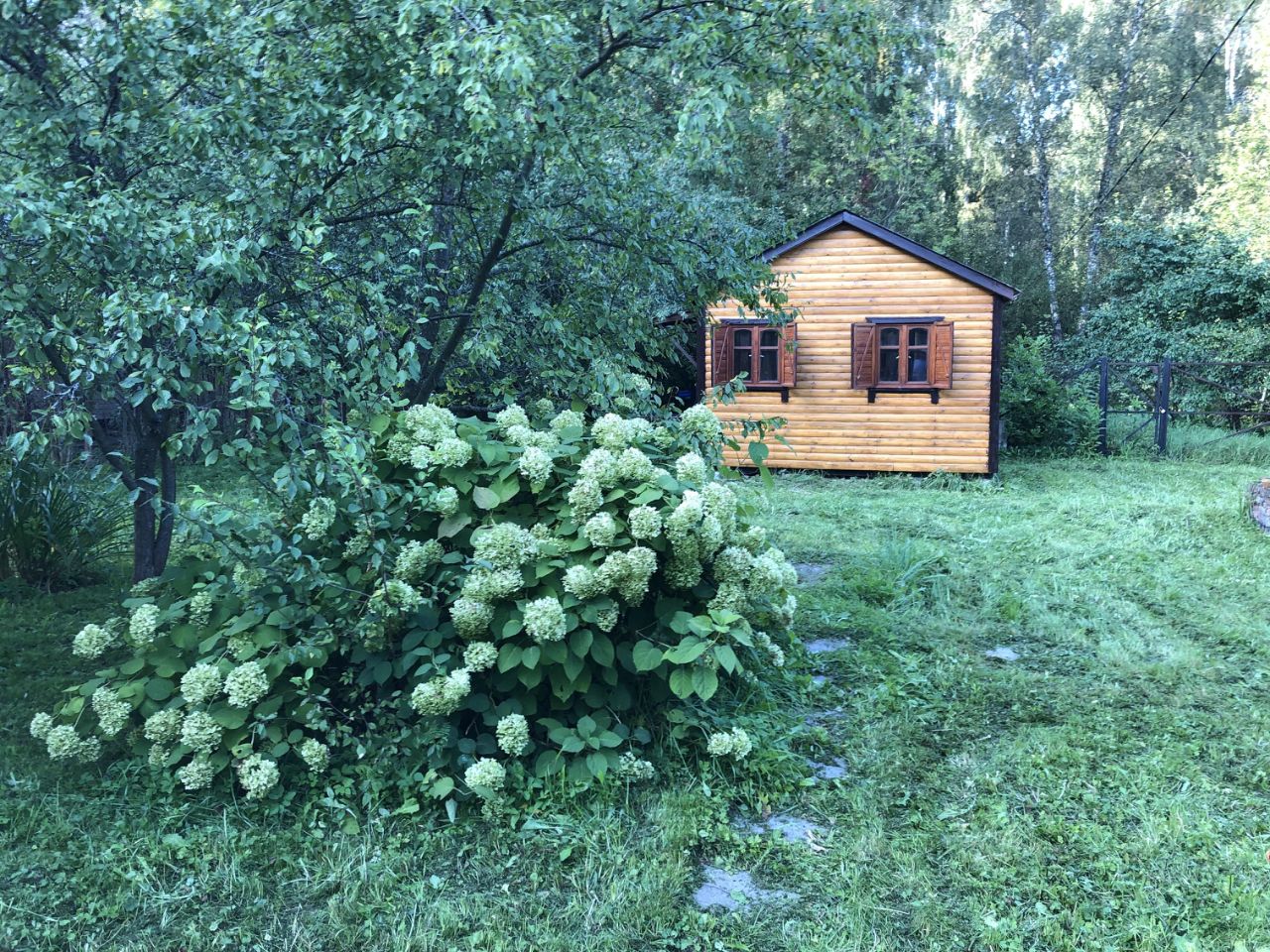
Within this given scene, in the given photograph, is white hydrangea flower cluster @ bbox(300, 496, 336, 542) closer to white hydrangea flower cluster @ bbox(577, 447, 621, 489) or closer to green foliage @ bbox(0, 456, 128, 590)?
white hydrangea flower cluster @ bbox(577, 447, 621, 489)

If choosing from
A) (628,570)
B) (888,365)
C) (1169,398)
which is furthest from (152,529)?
(1169,398)

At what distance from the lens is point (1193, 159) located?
78.2 feet

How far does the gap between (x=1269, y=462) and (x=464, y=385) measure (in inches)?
503

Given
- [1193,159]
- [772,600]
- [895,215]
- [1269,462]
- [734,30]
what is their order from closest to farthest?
[772,600] → [734,30] → [1269,462] → [895,215] → [1193,159]

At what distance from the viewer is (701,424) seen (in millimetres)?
3682

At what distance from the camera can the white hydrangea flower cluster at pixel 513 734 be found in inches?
111

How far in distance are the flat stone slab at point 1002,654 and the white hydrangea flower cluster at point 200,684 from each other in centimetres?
363

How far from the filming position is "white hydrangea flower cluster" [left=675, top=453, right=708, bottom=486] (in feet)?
10.7

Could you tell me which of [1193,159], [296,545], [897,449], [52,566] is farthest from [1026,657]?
[1193,159]

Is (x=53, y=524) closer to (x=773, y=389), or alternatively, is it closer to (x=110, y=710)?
(x=110, y=710)

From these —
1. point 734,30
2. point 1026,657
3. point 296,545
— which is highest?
point 734,30

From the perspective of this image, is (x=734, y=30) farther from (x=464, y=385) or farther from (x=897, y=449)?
(x=897, y=449)

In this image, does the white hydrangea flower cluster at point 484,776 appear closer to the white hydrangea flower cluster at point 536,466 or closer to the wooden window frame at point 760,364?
the white hydrangea flower cluster at point 536,466

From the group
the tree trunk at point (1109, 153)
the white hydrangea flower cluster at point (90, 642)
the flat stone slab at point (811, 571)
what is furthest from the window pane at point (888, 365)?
the tree trunk at point (1109, 153)
